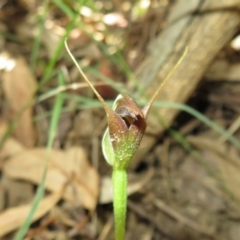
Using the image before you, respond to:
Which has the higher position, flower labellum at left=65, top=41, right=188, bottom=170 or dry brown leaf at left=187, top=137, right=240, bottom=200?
flower labellum at left=65, top=41, right=188, bottom=170

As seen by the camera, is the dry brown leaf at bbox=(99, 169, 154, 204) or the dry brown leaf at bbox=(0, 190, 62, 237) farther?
the dry brown leaf at bbox=(99, 169, 154, 204)

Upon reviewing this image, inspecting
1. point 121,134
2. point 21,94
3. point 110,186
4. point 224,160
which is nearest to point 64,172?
point 110,186

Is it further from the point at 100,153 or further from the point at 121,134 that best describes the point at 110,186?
the point at 121,134

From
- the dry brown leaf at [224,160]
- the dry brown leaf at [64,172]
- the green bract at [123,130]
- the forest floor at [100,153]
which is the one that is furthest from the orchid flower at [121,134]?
the dry brown leaf at [224,160]

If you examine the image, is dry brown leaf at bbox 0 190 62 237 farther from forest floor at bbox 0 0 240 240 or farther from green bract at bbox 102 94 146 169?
green bract at bbox 102 94 146 169

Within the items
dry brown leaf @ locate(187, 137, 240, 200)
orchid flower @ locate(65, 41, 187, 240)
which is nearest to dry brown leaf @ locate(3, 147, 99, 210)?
dry brown leaf @ locate(187, 137, 240, 200)

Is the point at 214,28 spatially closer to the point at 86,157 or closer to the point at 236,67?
the point at 236,67

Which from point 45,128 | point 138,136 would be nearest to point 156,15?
point 45,128
